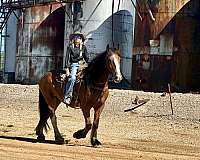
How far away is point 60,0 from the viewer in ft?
138

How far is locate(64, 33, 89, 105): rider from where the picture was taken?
40.7 feet

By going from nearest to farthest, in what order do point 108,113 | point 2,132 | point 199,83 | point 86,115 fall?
1. point 86,115
2. point 2,132
3. point 108,113
4. point 199,83

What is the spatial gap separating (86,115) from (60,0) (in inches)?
1214

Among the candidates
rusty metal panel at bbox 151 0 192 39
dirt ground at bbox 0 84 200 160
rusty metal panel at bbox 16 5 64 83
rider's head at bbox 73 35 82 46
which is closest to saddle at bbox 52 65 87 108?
rider's head at bbox 73 35 82 46

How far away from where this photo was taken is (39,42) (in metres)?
46.3

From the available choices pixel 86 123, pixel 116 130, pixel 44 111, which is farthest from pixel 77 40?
pixel 116 130

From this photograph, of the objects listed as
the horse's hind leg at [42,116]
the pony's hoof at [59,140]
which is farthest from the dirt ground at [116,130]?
the horse's hind leg at [42,116]

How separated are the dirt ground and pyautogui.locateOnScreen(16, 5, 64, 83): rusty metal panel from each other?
14629 millimetres

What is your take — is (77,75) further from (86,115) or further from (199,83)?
(199,83)

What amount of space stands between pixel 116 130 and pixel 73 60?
4.64 meters

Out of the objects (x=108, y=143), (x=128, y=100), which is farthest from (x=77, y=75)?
(x=128, y=100)

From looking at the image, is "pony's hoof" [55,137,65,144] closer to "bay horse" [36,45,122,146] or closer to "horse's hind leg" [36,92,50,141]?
"bay horse" [36,45,122,146]

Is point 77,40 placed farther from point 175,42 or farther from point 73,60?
point 175,42

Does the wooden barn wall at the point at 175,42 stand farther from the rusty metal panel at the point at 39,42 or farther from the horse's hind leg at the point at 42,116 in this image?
the horse's hind leg at the point at 42,116
